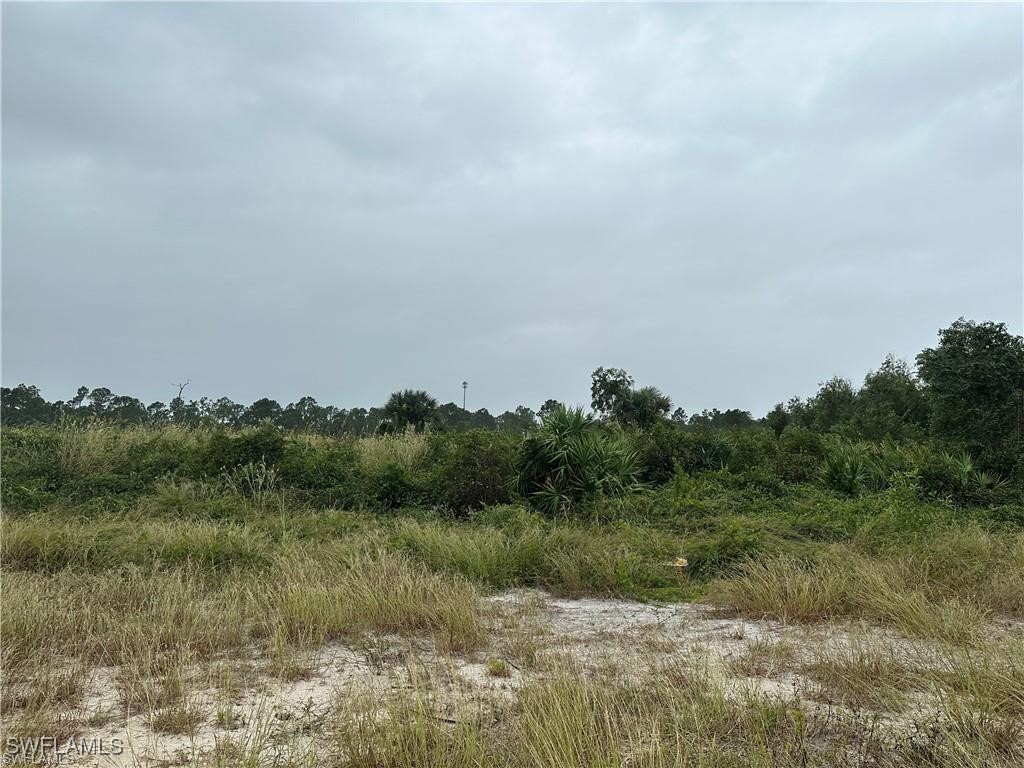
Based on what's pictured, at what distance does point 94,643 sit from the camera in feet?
15.0

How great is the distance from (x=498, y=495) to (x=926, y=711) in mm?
9232

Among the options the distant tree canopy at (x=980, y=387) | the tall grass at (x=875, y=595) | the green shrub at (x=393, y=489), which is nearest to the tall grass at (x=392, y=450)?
the green shrub at (x=393, y=489)

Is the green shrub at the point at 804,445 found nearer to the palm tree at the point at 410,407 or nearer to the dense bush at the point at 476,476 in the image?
the dense bush at the point at 476,476

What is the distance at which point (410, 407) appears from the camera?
2678 centimetres

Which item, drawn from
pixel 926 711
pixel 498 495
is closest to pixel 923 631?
pixel 926 711

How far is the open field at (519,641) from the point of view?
124 inches

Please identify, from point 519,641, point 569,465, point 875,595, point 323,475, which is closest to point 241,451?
point 323,475

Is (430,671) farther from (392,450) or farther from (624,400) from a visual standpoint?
(624,400)

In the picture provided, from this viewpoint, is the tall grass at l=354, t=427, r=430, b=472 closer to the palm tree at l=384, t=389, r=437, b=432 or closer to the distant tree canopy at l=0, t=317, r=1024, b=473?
the distant tree canopy at l=0, t=317, r=1024, b=473

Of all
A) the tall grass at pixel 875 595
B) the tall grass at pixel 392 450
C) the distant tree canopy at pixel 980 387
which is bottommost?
the tall grass at pixel 875 595

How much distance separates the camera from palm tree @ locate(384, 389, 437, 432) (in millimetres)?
26594

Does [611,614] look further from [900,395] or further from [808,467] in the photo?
[900,395]

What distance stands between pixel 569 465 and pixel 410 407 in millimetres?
15203

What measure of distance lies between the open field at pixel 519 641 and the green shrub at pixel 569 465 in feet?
6.01
